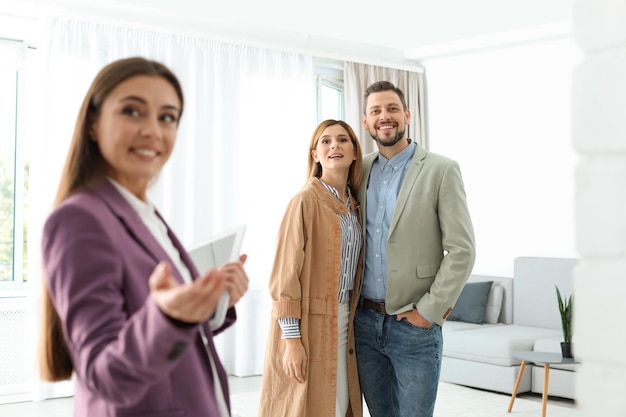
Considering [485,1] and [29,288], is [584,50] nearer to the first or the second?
[29,288]

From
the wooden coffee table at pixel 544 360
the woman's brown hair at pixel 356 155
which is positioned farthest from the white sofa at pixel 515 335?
the woman's brown hair at pixel 356 155

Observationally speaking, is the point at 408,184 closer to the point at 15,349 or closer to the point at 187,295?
the point at 187,295

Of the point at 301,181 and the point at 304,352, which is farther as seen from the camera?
the point at 301,181

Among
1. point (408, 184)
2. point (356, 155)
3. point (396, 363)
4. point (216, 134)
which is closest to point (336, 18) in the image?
point (216, 134)

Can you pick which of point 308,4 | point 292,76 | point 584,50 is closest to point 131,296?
point 584,50

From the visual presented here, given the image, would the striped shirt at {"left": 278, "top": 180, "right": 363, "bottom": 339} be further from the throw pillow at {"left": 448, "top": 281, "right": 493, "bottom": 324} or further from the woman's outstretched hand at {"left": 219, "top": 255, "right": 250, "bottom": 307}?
the throw pillow at {"left": 448, "top": 281, "right": 493, "bottom": 324}

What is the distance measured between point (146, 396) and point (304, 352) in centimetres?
164

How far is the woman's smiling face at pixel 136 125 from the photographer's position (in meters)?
1.11

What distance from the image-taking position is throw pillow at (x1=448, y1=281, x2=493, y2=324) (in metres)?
6.15

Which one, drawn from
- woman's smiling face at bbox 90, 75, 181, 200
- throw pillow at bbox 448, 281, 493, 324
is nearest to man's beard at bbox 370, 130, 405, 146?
woman's smiling face at bbox 90, 75, 181, 200

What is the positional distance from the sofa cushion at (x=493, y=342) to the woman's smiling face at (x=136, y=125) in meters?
4.56

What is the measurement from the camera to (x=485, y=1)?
5758 millimetres

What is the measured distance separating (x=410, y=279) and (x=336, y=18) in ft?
13.3

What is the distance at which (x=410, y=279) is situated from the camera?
8.61 feet
